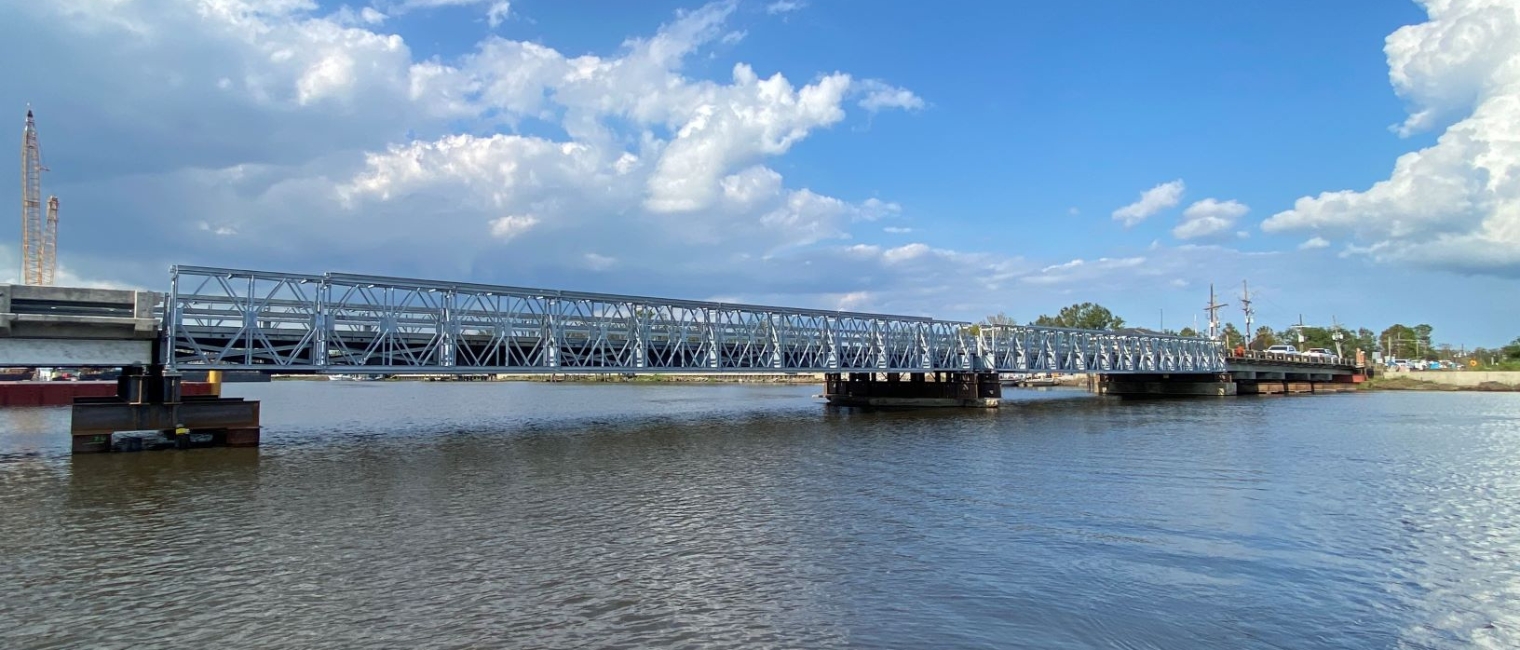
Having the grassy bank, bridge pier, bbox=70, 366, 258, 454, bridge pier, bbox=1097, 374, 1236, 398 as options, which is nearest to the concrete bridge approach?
bridge pier, bbox=70, 366, 258, 454

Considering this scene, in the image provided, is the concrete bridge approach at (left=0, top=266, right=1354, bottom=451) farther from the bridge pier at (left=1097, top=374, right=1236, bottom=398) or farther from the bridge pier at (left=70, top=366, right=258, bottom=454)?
the bridge pier at (left=1097, top=374, right=1236, bottom=398)

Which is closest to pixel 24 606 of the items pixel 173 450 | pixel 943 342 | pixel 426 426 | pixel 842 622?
pixel 842 622

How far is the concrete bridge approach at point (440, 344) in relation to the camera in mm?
38312

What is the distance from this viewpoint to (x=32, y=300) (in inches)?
1416

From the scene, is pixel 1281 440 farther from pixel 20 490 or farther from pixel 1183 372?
pixel 1183 372

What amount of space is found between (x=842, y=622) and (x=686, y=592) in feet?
10.9

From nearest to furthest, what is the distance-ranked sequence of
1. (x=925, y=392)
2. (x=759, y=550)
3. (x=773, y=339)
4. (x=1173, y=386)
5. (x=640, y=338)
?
1. (x=759, y=550)
2. (x=640, y=338)
3. (x=773, y=339)
4. (x=925, y=392)
5. (x=1173, y=386)

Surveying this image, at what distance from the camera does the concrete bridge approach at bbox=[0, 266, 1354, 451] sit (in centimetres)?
3831

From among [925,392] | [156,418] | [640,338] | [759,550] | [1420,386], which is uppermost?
[640,338]

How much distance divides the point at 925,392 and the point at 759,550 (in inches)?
2889

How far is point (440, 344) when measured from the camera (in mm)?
51094

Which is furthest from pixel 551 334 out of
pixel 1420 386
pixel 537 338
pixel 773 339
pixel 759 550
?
pixel 1420 386

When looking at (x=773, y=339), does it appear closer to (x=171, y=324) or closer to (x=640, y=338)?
(x=640, y=338)

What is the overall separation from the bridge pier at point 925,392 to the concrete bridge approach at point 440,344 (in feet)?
0.54
